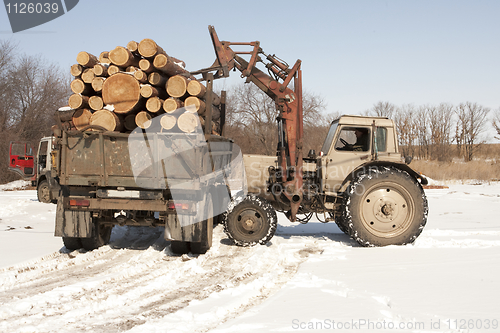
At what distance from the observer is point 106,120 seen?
6129mm

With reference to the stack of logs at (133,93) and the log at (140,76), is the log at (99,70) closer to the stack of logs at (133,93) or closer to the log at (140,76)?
the stack of logs at (133,93)

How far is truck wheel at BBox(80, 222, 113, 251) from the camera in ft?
21.7

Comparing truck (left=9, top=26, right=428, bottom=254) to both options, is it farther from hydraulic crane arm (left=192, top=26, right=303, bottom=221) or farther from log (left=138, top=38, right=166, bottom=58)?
log (left=138, top=38, right=166, bottom=58)

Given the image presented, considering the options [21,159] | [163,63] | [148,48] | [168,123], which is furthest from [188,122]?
[21,159]

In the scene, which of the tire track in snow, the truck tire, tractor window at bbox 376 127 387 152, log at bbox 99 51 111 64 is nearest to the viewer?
the tire track in snow

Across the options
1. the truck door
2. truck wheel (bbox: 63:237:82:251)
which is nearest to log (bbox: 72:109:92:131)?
truck wheel (bbox: 63:237:82:251)

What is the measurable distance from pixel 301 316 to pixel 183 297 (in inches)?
56.0

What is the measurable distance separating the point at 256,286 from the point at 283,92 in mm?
4251

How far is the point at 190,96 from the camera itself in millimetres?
6484

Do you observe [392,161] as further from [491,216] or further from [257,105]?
[257,105]

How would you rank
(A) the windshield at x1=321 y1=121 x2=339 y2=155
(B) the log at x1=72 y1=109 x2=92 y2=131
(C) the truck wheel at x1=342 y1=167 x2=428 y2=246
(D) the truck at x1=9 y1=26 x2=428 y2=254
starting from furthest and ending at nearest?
(A) the windshield at x1=321 y1=121 x2=339 y2=155, (C) the truck wheel at x1=342 y1=167 x2=428 y2=246, (B) the log at x1=72 y1=109 x2=92 y2=131, (D) the truck at x1=9 y1=26 x2=428 y2=254

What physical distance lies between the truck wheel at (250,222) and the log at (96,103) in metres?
2.85

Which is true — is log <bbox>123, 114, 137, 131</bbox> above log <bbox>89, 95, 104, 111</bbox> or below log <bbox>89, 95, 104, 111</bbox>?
below

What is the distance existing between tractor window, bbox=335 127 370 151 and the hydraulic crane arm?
0.81m
